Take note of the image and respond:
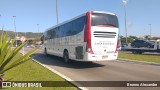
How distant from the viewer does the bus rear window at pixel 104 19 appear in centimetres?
1503

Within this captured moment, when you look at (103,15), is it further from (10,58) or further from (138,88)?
(10,58)

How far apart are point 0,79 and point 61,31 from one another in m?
15.3

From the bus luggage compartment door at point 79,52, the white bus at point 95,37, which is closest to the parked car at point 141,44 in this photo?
the white bus at point 95,37

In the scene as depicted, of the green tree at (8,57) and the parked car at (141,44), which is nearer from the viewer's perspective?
the green tree at (8,57)

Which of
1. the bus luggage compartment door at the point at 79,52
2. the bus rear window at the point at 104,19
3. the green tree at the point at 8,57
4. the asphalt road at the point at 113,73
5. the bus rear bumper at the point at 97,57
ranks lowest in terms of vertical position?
the asphalt road at the point at 113,73

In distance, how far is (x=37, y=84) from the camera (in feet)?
28.9

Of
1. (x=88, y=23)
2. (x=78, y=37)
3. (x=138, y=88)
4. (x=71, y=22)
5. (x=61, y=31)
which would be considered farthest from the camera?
(x=61, y=31)

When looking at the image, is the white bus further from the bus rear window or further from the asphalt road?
the asphalt road

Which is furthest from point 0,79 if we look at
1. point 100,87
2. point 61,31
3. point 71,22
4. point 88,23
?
point 61,31

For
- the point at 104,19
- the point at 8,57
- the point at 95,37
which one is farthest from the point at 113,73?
the point at 8,57

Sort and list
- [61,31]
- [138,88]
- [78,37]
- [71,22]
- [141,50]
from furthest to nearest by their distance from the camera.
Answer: [141,50], [61,31], [71,22], [78,37], [138,88]

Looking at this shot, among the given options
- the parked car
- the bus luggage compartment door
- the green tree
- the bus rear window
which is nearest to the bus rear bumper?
the bus luggage compartment door

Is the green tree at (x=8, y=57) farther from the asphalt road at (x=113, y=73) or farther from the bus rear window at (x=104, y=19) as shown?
the bus rear window at (x=104, y=19)

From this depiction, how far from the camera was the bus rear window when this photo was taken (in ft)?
49.3
